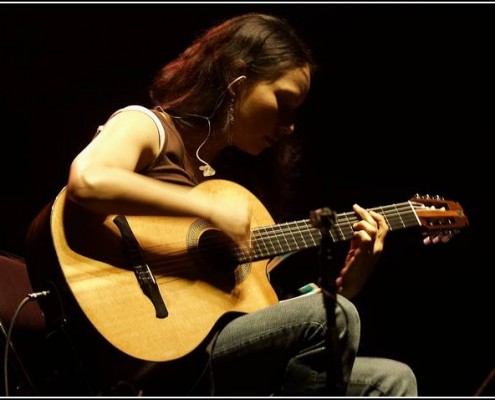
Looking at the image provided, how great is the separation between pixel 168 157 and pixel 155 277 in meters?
0.37

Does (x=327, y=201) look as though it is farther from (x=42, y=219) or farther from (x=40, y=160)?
(x=42, y=219)

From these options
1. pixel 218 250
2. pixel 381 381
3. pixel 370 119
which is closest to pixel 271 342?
pixel 218 250

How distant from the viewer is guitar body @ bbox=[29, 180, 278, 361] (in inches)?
56.7

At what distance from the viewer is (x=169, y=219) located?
1.71 m

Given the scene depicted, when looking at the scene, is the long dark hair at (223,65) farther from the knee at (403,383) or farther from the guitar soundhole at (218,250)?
the knee at (403,383)

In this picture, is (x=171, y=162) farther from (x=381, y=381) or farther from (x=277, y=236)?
(x=381, y=381)

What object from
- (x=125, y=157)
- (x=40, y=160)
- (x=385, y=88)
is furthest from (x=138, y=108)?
(x=385, y=88)

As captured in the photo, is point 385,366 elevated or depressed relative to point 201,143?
depressed

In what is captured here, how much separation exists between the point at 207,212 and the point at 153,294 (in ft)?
0.87

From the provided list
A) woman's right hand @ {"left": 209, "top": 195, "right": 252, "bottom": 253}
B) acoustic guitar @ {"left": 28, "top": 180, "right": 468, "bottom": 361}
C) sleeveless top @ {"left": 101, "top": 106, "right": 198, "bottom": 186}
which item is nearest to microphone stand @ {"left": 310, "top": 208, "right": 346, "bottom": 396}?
acoustic guitar @ {"left": 28, "top": 180, "right": 468, "bottom": 361}

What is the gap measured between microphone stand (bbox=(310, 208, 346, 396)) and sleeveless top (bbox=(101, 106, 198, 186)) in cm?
49

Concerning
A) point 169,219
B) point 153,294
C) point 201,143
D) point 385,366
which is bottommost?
point 385,366

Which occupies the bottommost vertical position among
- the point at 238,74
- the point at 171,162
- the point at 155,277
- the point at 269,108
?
the point at 155,277

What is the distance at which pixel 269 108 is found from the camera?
192 centimetres
